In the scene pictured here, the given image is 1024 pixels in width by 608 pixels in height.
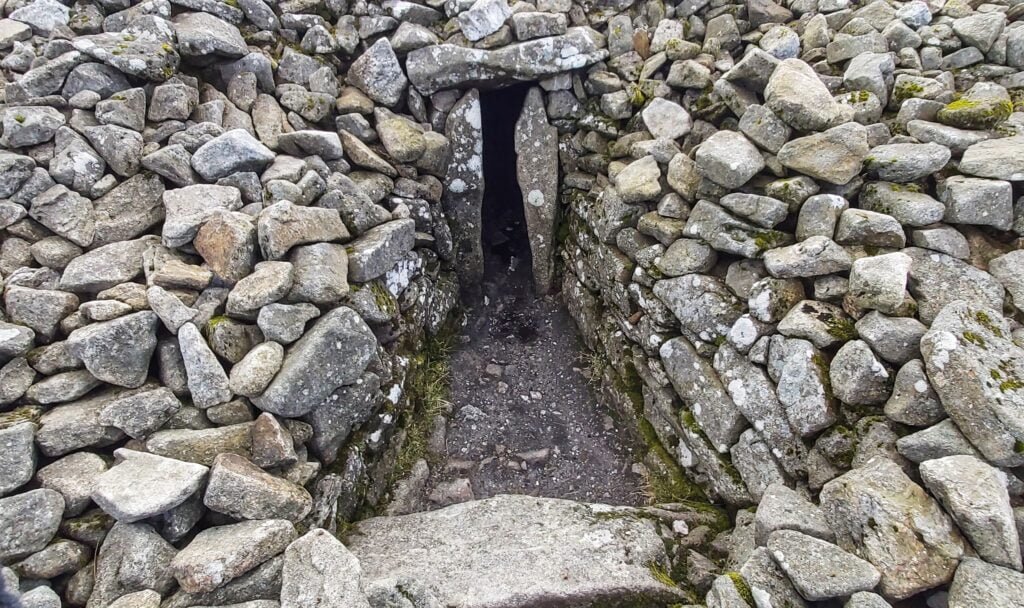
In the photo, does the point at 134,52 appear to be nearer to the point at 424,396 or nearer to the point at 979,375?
the point at 424,396

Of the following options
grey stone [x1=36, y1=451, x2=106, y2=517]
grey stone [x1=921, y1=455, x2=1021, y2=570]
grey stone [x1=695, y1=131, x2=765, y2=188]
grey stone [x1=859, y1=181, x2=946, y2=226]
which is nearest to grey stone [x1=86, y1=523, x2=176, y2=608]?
grey stone [x1=36, y1=451, x2=106, y2=517]

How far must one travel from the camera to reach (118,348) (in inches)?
203

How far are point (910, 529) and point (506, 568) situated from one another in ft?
11.6

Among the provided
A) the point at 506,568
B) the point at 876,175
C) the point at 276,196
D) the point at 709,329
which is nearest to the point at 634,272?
the point at 709,329

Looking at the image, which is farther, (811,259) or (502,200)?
(502,200)

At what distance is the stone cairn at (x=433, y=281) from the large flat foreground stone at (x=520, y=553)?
0.56 metres

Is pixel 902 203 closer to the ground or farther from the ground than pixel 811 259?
farther from the ground

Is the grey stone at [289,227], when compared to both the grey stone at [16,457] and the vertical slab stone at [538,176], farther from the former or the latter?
the vertical slab stone at [538,176]

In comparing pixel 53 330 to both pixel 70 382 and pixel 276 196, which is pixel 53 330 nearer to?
pixel 70 382

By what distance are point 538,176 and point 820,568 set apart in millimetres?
7695

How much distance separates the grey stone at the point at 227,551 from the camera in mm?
4337

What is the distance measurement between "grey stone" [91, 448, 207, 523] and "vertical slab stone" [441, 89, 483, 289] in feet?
20.3

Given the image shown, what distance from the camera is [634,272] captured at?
8.16m

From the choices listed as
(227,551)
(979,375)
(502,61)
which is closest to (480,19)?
(502,61)
